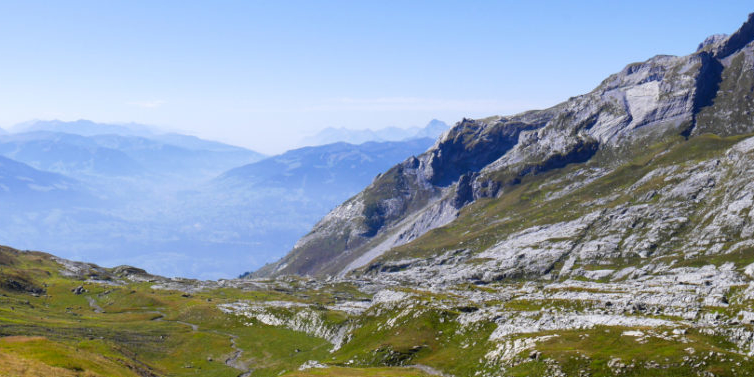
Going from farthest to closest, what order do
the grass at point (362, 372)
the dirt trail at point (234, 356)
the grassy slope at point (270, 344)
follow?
the dirt trail at point (234, 356) → the grass at point (362, 372) → the grassy slope at point (270, 344)

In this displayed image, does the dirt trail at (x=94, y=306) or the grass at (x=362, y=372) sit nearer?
the grass at (x=362, y=372)

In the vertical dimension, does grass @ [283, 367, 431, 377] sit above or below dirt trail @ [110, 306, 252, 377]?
above

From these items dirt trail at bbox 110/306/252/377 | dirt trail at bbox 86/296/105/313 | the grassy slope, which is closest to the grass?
the grassy slope

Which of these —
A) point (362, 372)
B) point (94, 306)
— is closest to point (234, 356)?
point (362, 372)

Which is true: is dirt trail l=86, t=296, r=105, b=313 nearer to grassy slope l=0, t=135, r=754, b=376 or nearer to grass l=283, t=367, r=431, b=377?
grassy slope l=0, t=135, r=754, b=376

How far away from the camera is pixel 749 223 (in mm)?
176000

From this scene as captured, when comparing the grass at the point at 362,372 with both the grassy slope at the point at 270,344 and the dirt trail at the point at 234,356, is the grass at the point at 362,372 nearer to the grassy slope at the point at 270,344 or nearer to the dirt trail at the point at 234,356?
the grassy slope at the point at 270,344

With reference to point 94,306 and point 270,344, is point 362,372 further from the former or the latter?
point 94,306

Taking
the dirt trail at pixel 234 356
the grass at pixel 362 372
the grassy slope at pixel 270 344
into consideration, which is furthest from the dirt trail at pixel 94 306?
the grass at pixel 362 372

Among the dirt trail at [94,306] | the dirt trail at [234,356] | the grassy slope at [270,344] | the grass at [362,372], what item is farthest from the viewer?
the dirt trail at [94,306]

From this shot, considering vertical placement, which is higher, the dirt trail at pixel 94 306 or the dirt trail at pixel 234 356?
the dirt trail at pixel 94 306

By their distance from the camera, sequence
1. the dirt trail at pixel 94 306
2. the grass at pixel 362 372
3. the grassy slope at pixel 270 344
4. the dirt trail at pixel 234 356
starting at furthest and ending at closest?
the dirt trail at pixel 94 306 → the dirt trail at pixel 234 356 → the grass at pixel 362 372 → the grassy slope at pixel 270 344

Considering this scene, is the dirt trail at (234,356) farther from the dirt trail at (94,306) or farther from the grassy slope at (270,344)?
the dirt trail at (94,306)

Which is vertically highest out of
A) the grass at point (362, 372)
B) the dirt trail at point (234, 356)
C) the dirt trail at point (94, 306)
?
the dirt trail at point (94, 306)
